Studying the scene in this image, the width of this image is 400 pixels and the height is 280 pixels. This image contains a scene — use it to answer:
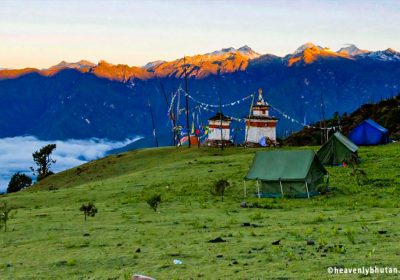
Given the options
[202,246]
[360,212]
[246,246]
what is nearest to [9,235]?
[202,246]

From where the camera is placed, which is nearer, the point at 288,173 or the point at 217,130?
the point at 288,173

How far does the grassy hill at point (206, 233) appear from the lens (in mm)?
18906

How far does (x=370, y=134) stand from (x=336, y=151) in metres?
21.3

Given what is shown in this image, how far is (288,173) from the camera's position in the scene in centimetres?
4472

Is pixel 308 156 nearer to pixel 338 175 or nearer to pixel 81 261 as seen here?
pixel 338 175

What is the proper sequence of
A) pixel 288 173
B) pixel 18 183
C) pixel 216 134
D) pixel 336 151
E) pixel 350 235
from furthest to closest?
pixel 18 183 → pixel 216 134 → pixel 336 151 → pixel 288 173 → pixel 350 235

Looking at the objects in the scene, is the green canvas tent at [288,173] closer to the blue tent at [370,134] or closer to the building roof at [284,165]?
the building roof at [284,165]

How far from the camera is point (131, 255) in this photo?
22156 mm

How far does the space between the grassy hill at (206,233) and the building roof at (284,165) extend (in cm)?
246

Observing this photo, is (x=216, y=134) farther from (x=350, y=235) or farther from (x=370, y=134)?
(x=350, y=235)

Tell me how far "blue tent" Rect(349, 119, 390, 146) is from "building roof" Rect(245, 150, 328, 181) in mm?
34218

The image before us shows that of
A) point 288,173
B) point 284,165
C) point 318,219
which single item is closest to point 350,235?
point 318,219

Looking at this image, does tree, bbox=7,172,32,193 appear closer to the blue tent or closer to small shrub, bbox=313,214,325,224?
the blue tent

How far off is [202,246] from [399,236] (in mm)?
7864
